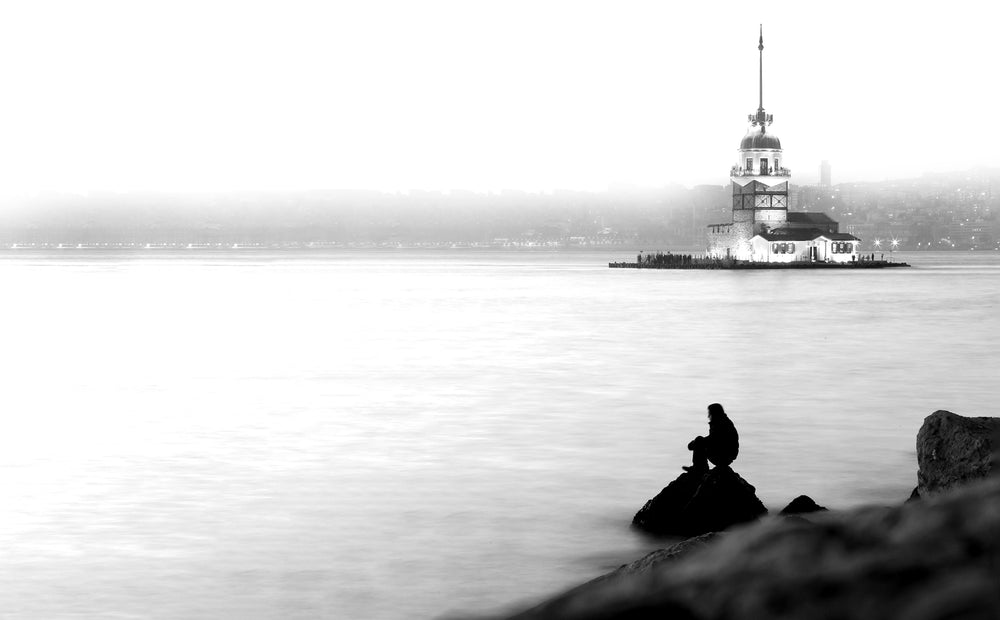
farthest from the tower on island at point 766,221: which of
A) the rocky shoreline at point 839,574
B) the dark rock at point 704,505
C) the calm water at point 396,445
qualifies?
the rocky shoreline at point 839,574

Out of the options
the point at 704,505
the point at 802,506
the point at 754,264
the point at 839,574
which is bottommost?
the point at 754,264

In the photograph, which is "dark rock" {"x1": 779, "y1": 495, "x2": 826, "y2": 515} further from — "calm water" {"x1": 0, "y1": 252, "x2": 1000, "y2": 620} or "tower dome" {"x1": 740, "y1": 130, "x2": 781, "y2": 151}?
"tower dome" {"x1": 740, "y1": 130, "x2": 781, "y2": 151}

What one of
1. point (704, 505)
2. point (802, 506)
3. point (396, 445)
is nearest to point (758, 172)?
point (396, 445)

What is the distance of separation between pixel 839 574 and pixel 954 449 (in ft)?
41.0

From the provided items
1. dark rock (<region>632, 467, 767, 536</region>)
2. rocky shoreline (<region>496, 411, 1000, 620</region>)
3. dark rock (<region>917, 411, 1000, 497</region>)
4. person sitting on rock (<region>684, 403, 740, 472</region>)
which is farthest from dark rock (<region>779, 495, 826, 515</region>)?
rocky shoreline (<region>496, 411, 1000, 620</region>)

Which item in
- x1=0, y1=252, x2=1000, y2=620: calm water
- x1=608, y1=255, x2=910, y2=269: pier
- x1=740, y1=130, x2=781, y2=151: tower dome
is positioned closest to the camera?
x1=0, y1=252, x2=1000, y2=620: calm water

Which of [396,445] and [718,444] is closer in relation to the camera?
[718,444]

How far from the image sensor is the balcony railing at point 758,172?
165375 mm

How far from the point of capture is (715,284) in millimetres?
134250

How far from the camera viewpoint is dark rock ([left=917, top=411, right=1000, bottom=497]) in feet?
42.4

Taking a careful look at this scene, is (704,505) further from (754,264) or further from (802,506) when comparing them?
(754,264)

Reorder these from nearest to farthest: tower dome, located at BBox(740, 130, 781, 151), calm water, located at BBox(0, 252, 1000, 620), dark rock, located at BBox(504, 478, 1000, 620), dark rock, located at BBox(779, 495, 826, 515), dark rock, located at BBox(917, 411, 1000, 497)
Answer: dark rock, located at BBox(504, 478, 1000, 620) → dark rock, located at BBox(917, 411, 1000, 497) → dark rock, located at BBox(779, 495, 826, 515) → calm water, located at BBox(0, 252, 1000, 620) → tower dome, located at BBox(740, 130, 781, 151)

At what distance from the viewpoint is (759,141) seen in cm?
16650

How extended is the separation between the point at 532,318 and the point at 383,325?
10219 mm
